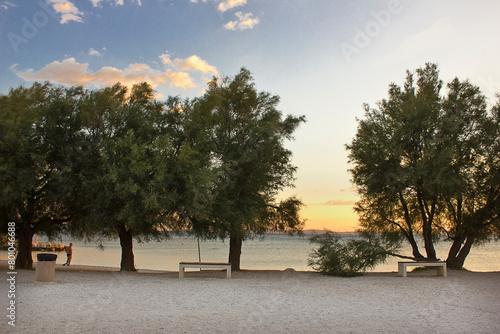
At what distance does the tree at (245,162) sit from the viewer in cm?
2000

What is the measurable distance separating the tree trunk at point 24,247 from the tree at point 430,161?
1606 cm

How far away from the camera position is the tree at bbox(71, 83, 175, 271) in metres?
17.4

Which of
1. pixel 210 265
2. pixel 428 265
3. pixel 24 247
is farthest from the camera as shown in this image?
pixel 24 247

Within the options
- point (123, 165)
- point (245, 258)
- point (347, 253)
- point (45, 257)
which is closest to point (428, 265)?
point (347, 253)

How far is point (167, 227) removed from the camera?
20.7 meters

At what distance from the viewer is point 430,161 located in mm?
18969

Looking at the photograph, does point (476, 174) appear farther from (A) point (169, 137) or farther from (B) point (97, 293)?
(B) point (97, 293)

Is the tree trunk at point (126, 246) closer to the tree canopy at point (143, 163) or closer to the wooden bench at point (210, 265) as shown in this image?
the tree canopy at point (143, 163)

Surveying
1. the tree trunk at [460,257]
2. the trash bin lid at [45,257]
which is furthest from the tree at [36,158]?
the tree trunk at [460,257]

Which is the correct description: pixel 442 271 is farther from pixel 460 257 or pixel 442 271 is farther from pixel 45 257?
pixel 45 257

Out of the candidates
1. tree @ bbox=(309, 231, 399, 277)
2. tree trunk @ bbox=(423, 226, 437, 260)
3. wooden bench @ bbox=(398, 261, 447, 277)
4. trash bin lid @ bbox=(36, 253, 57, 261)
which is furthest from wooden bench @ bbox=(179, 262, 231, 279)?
tree trunk @ bbox=(423, 226, 437, 260)

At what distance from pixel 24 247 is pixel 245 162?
11579mm

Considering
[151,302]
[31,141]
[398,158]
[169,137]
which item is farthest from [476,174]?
[31,141]

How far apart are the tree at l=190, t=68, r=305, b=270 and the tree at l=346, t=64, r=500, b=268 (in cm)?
369
